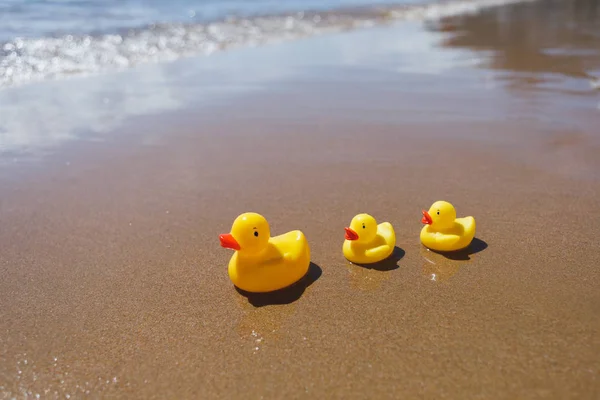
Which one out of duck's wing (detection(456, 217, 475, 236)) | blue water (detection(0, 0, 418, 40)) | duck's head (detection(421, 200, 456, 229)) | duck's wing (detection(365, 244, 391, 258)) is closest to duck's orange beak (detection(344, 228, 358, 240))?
duck's wing (detection(365, 244, 391, 258))

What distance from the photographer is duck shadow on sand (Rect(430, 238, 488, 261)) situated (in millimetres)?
2857

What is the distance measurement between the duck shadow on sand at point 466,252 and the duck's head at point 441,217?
16 cm

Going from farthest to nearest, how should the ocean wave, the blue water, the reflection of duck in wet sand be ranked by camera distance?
the blue water, the ocean wave, the reflection of duck in wet sand

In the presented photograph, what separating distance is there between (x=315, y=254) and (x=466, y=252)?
2.80ft

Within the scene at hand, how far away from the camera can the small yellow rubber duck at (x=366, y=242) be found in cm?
276

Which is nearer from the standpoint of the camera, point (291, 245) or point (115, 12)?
point (291, 245)

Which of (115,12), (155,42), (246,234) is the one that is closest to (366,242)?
(246,234)

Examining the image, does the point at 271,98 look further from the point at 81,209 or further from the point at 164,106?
the point at 81,209

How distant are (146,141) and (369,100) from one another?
2465mm

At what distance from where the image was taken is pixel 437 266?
2.79 m

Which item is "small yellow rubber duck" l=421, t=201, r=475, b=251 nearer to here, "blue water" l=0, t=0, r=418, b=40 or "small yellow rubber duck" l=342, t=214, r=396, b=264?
"small yellow rubber duck" l=342, t=214, r=396, b=264

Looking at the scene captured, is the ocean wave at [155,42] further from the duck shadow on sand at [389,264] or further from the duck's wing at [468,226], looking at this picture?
the duck's wing at [468,226]

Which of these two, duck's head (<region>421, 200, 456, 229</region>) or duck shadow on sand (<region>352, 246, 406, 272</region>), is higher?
duck's head (<region>421, 200, 456, 229</region>)

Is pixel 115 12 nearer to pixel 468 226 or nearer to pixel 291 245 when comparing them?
pixel 291 245
